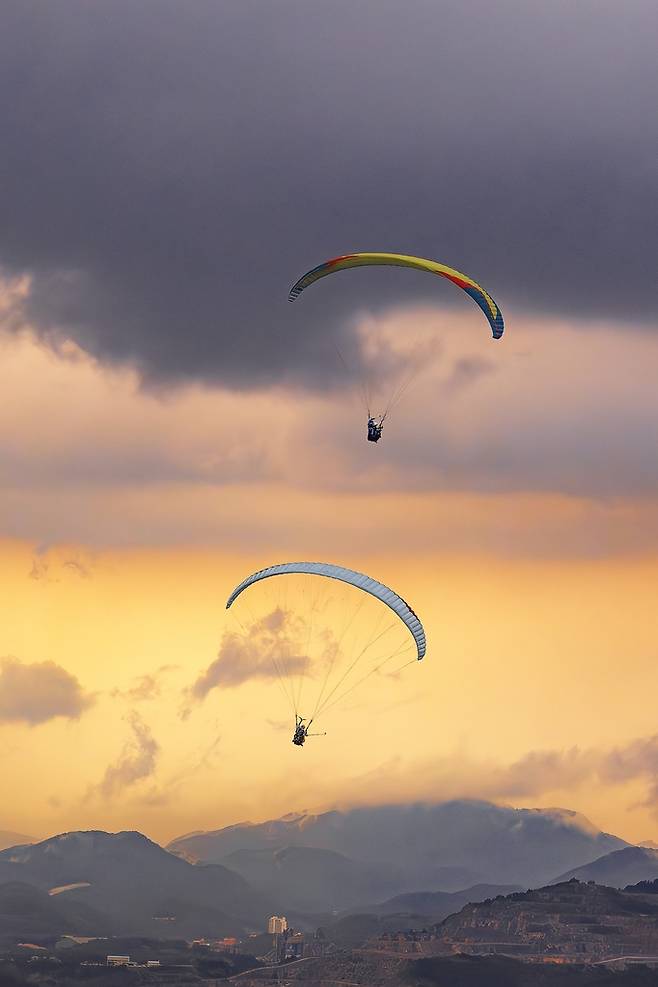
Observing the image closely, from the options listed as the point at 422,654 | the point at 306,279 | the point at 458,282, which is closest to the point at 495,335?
the point at 458,282

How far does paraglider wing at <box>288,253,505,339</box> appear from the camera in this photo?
161 meters

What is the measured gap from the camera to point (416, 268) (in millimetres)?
161875

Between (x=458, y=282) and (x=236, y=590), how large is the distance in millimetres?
32583

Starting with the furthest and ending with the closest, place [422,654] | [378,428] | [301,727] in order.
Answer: [378,428], [301,727], [422,654]

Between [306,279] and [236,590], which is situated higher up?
[306,279]

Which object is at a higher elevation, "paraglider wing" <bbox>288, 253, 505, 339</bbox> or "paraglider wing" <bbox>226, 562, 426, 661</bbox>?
"paraglider wing" <bbox>288, 253, 505, 339</bbox>

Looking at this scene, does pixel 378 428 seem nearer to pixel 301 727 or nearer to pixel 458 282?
pixel 458 282

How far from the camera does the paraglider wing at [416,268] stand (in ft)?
529

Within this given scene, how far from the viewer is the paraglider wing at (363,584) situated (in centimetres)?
15050

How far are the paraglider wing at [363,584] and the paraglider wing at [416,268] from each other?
22.4m

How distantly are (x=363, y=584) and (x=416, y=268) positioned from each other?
2830 centimetres

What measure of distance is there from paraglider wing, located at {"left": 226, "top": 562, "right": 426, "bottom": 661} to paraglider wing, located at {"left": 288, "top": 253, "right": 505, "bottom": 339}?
73.6ft

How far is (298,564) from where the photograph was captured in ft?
513

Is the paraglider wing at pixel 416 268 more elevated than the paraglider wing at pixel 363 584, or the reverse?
the paraglider wing at pixel 416 268
